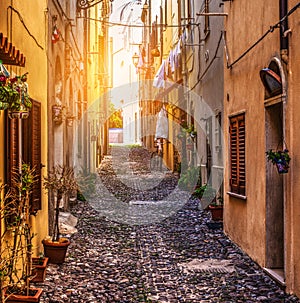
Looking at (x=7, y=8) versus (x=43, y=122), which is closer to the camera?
(x=7, y=8)

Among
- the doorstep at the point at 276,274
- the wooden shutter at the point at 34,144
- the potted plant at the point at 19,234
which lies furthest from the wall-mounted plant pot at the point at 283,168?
the wooden shutter at the point at 34,144

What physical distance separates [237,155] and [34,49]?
12.0ft

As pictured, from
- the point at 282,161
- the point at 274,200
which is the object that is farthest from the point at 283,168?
the point at 274,200

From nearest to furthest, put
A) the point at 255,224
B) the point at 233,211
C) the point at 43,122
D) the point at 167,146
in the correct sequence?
the point at 255,224 → the point at 43,122 → the point at 233,211 → the point at 167,146

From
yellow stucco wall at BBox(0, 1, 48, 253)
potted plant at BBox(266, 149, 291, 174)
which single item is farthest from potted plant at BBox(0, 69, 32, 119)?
potted plant at BBox(266, 149, 291, 174)

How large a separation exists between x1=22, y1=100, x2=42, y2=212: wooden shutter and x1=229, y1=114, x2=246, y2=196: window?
3.12m

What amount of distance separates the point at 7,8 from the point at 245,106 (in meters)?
3.99

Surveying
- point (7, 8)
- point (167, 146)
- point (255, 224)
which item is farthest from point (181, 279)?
point (167, 146)

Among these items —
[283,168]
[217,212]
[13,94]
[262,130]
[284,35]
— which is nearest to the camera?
[13,94]

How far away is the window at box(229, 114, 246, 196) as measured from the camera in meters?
8.59

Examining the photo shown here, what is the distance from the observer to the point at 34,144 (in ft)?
23.9

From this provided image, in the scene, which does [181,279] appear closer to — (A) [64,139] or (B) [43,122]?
(B) [43,122]

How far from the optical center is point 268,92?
6980 millimetres

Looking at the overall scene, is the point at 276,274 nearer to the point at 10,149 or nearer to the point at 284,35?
the point at 284,35
